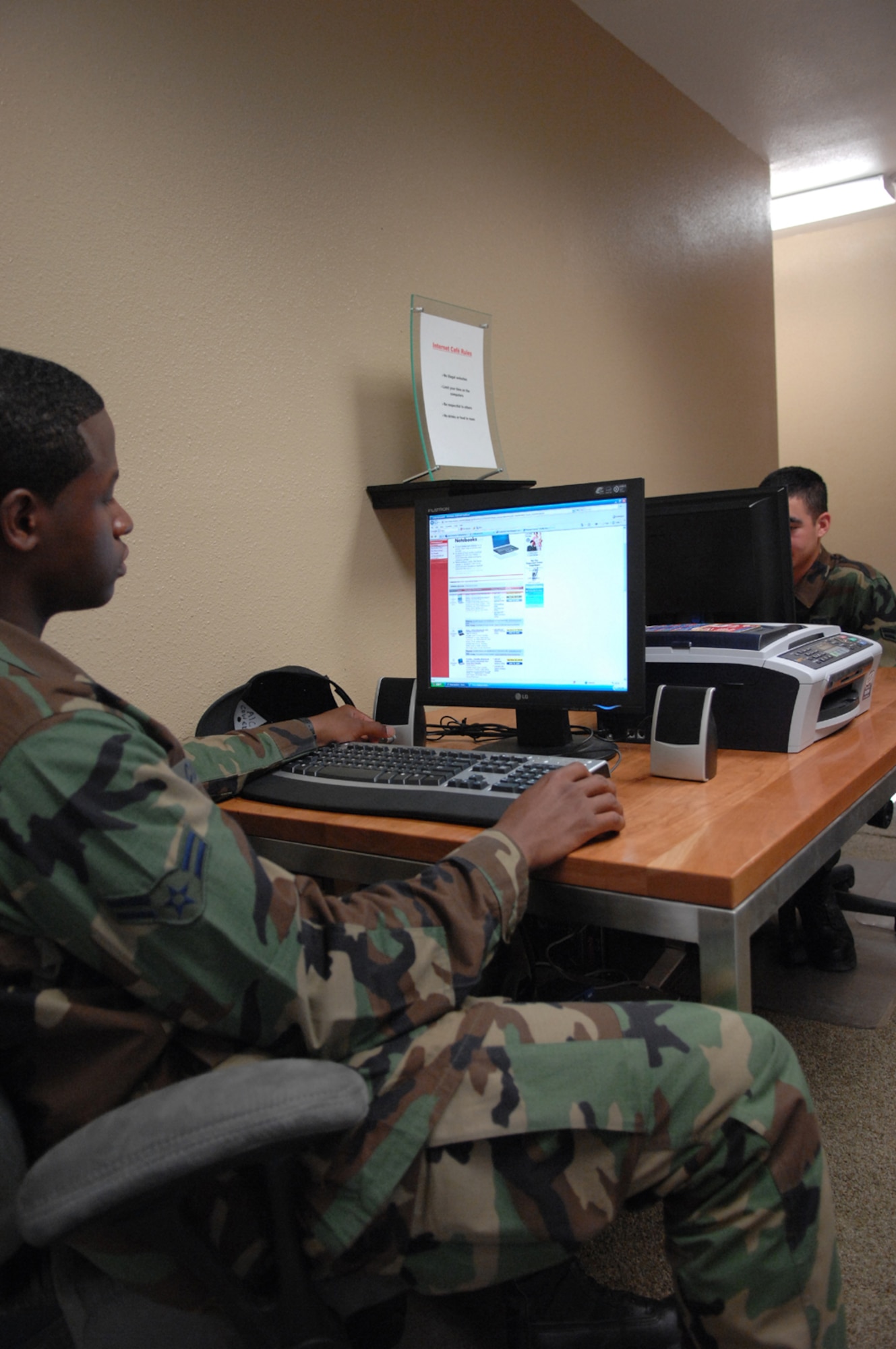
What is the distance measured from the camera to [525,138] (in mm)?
2586

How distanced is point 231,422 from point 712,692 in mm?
984

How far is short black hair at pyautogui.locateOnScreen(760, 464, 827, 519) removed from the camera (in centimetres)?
250

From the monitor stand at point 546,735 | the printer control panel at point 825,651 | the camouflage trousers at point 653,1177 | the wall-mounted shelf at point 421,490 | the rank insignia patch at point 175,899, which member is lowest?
the camouflage trousers at point 653,1177

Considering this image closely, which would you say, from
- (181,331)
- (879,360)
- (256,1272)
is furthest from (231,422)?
(879,360)

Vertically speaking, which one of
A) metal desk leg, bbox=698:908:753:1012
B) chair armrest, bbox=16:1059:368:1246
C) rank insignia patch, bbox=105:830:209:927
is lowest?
metal desk leg, bbox=698:908:753:1012

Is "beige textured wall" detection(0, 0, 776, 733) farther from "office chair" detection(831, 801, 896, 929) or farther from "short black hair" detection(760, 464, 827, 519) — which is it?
"office chair" detection(831, 801, 896, 929)

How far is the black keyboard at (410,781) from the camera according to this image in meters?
1.17

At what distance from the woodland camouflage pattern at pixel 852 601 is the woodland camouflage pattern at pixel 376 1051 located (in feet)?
5.70

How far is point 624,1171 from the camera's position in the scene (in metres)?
0.82

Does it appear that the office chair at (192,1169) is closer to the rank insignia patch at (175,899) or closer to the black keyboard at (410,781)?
the rank insignia patch at (175,899)

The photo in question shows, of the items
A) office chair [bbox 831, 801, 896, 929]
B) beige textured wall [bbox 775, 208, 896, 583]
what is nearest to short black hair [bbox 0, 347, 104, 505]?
office chair [bbox 831, 801, 896, 929]

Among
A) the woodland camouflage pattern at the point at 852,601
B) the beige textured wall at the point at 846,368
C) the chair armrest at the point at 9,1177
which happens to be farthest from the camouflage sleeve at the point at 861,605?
the beige textured wall at the point at 846,368

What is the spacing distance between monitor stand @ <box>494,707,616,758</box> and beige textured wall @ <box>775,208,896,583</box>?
15.2 ft

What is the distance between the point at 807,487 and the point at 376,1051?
2.14m
